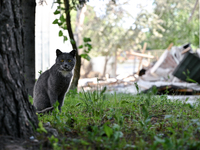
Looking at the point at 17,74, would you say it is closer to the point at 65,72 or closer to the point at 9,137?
the point at 9,137

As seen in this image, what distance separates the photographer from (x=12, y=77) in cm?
211

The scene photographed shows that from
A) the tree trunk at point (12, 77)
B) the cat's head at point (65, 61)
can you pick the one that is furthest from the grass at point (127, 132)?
the cat's head at point (65, 61)

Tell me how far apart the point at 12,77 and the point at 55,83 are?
1728 mm

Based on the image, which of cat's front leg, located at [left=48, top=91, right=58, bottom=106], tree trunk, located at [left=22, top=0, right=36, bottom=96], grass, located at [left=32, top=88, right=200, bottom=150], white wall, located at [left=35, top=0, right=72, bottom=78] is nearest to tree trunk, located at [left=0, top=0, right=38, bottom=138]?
grass, located at [left=32, top=88, right=200, bottom=150]

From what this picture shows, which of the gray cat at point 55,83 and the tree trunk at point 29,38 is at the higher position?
the tree trunk at point 29,38

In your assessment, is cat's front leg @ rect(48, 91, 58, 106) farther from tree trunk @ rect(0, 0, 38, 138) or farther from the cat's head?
tree trunk @ rect(0, 0, 38, 138)

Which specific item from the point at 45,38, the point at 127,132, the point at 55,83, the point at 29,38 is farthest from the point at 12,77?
the point at 45,38

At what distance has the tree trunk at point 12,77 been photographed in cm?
204

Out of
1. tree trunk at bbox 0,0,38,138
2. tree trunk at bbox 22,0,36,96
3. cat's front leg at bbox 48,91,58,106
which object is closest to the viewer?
tree trunk at bbox 0,0,38,138

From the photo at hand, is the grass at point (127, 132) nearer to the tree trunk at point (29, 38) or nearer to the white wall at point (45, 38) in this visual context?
the tree trunk at point (29, 38)

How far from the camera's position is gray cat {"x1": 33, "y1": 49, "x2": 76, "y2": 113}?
3.86 m

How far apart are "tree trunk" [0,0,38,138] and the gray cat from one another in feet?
5.30

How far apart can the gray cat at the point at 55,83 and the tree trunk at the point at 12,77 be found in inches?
63.6

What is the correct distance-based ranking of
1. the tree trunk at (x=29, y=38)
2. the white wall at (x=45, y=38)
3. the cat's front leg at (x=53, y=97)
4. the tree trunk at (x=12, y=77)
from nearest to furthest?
the tree trunk at (x=12, y=77) → the cat's front leg at (x=53, y=97) → the tree trunk at (x=29, y=38) → the white wall at (x=45, y=38)
